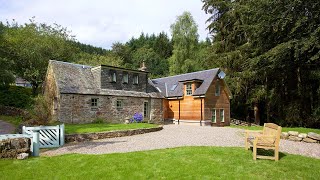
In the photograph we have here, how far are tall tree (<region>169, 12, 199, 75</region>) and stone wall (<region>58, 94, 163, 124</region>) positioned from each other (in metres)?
19.2

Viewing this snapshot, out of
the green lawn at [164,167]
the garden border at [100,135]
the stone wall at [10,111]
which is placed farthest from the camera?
the stone wall at [10,111]

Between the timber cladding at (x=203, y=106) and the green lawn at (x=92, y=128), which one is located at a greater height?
the timber cladding at (x=203, y=106)

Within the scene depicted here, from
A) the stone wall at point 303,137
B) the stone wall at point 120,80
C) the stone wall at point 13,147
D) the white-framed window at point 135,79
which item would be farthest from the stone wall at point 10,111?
the stone wall at point 303,137

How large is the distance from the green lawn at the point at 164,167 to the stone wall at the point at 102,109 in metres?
12.1

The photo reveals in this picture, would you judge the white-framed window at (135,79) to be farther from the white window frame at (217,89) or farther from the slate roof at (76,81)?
the white window frame at (217,89)

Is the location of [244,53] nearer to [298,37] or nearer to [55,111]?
[298,37]

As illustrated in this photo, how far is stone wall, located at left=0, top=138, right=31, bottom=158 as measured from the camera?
912cm

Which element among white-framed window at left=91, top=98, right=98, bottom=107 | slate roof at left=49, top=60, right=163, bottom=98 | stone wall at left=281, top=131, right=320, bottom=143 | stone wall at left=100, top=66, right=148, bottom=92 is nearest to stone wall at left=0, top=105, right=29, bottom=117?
slate roof at left=49, top=60, right=163, bottom=98

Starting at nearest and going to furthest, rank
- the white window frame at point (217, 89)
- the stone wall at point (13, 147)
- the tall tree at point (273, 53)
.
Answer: the stone wall at point (13, 147) → the tall tree at point (273, 53) → the white window frame at point (217, 89)

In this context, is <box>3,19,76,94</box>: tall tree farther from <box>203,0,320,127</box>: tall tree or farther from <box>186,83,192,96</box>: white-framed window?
<box>203,0,320,127</box>: tall tree

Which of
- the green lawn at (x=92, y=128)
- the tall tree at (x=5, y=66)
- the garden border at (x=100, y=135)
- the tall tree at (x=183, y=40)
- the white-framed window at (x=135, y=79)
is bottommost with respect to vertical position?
the garden border at (x=100, y=135)

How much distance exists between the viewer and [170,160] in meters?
8.51

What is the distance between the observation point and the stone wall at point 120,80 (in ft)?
80.0

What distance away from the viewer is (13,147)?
9391 millimetres
